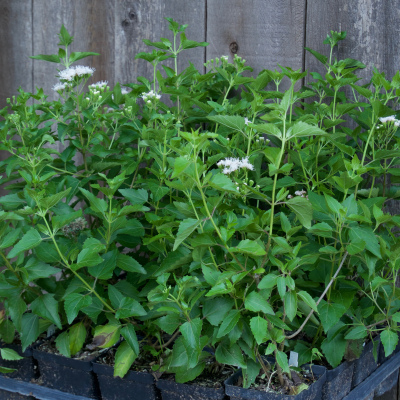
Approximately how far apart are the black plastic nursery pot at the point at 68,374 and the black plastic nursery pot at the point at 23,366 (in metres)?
0.04

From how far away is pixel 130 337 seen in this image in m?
1.19

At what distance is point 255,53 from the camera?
1720 millimetres

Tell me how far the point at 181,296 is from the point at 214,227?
0.48 ft

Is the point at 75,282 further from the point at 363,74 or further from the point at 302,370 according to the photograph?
the point at 363,74

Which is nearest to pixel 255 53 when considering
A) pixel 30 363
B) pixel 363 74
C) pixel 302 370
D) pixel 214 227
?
pixel 363 74

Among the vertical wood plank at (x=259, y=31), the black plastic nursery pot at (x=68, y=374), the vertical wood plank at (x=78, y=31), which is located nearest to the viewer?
the black plastic nursery pot at (x=68, y=374)

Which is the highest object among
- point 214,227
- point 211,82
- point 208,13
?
point 208,13

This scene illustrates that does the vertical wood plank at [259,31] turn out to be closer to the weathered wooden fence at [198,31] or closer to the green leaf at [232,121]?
the weathered wooden fence at [198,31]

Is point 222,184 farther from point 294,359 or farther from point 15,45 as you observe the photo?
point 15,45

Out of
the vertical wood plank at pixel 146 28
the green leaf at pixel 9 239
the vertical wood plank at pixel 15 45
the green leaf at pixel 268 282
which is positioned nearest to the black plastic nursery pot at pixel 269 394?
the green leaf at pixel 268 282

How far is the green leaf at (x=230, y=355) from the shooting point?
109cm

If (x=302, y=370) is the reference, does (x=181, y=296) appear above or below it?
above

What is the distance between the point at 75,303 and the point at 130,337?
0.46 ft

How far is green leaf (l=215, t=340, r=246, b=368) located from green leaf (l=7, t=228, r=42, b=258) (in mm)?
433
